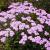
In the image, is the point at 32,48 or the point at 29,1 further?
the point at 29,1

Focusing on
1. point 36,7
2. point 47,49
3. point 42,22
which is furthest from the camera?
point 36,7

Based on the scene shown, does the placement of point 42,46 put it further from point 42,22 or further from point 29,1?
point 29,1

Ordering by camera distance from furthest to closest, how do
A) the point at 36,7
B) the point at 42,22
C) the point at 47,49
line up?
the point at 36,7, the point at 42,22, the point at 47,49

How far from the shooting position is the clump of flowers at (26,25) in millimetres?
5168

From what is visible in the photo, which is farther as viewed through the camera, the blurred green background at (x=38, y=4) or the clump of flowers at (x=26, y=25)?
→ the blurred green background at (x=38, y=4)

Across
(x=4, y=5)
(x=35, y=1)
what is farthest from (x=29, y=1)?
(x=4, y=5)

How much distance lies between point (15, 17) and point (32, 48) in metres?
0.84

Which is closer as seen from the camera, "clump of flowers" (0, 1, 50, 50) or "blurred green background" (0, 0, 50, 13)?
"clump of flowers" (0, 1, 50, 50)

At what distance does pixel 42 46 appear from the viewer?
5238 millimetres

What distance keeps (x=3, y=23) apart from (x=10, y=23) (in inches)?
7.7

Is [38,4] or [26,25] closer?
[26,25]

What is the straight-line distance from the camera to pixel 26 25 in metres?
5.35

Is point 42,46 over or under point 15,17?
under

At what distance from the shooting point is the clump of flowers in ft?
17.0
